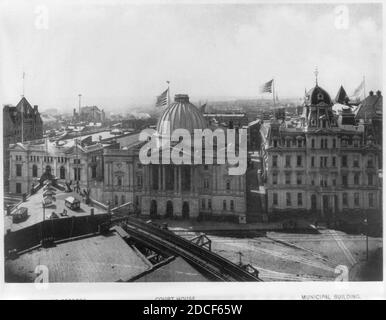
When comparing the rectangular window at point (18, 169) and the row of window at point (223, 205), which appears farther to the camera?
the row of window at point (223, 205)

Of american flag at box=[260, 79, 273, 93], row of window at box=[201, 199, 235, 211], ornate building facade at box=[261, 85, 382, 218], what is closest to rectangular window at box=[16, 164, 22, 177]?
row of window at box=[201, 199, 235, 211]

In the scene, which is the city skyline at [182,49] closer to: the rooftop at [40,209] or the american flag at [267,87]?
the american flag at [267,87]

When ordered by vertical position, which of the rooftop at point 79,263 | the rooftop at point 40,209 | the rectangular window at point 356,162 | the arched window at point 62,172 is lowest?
the rooftop at point 79,263

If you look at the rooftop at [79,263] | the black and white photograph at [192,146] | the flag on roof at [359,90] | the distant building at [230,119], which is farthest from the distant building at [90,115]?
the flag on roof at [359,90]

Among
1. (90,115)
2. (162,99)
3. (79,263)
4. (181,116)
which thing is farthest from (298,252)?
(90,115)

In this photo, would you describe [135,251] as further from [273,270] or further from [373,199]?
[373,199]
